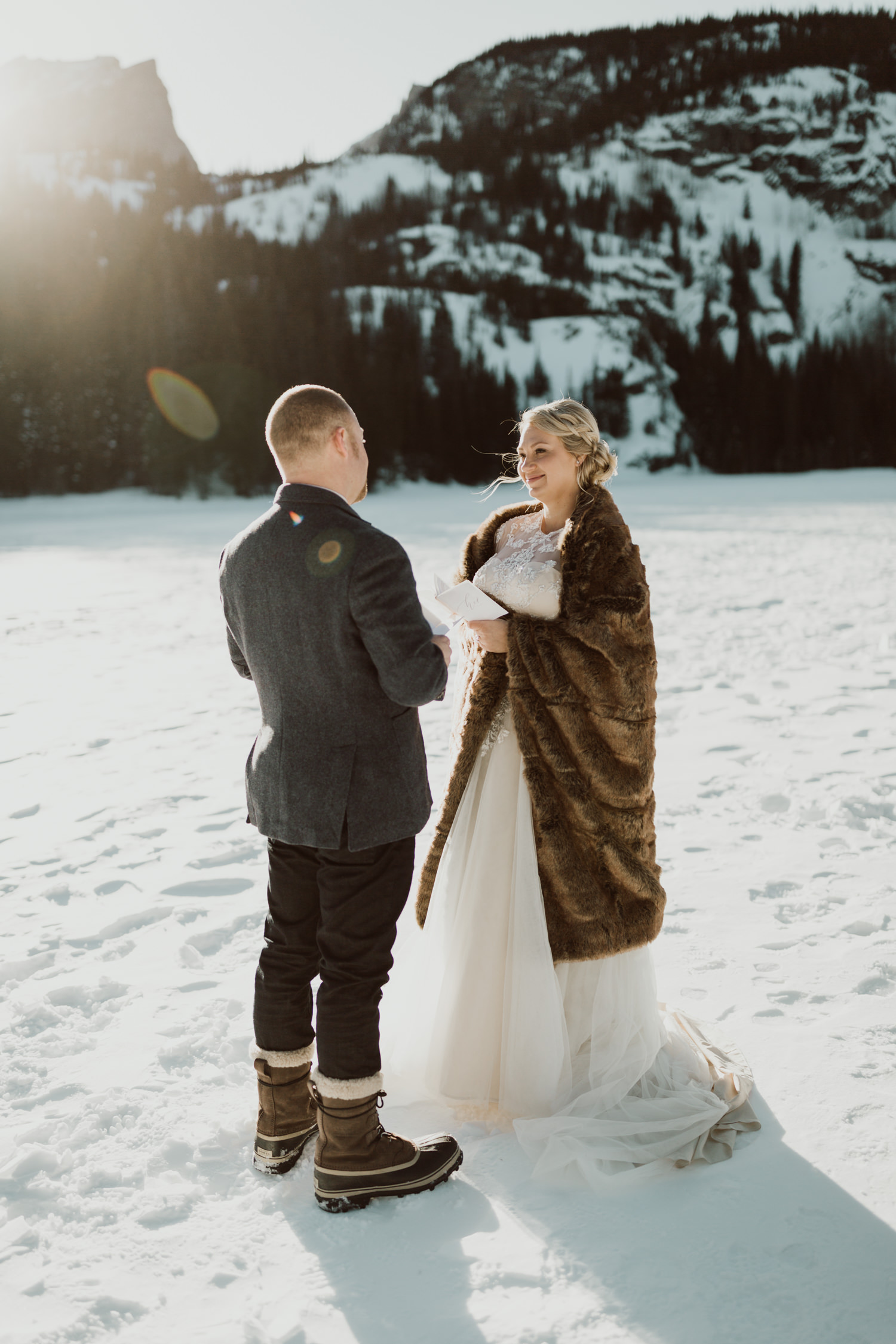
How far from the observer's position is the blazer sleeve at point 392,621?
1884 millimetres

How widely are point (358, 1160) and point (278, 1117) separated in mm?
258

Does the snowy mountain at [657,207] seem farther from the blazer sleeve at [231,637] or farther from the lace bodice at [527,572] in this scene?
the blazer sleeve at [231,637]

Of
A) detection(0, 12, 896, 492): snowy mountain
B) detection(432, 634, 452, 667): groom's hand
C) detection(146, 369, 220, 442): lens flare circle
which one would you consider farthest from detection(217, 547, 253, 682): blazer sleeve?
detection(146, 369, 220, 442): lens flare circle

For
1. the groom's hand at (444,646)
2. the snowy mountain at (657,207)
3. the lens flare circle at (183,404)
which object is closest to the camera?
the groom's hand at (444,646)

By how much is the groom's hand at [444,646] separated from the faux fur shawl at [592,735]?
1.33 ft

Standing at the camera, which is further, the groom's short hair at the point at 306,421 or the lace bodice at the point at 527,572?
the lace bodice at the point at 527,572

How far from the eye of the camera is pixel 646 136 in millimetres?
85375

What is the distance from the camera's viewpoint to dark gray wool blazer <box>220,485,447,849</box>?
1899mm

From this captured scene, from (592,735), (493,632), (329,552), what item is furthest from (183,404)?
(329,552)

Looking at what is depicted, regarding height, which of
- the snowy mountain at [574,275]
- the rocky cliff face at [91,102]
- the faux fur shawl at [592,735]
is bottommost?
the faux fur shawl at [592,735]

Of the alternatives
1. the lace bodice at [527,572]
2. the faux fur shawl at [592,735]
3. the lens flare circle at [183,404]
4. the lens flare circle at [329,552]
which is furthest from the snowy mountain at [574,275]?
the lens flare circle at [329,552]

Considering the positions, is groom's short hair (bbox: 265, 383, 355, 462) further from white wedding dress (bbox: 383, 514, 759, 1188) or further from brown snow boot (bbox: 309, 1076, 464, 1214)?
brown snow boot (bbox: 309, 1076, 464, 1214)

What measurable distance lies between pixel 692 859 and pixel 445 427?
43611 millimetres

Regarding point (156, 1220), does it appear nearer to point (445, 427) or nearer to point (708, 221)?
point (445, 427)
